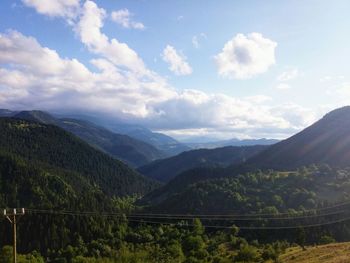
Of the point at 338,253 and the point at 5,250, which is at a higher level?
the point at 338,253

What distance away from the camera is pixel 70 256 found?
198375 mm

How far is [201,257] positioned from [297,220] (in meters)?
55.0

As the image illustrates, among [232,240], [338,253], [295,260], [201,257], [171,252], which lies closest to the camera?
A: [338,253]

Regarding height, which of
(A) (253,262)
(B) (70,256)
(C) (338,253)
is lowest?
(B) (70,256)

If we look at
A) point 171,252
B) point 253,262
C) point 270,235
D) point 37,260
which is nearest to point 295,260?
point 253,262

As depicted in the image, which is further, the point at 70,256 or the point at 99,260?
the point at 70,256

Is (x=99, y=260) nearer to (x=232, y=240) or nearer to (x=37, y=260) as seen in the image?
(x=37, y=260)

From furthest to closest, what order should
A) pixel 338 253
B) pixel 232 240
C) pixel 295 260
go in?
pixel 232 240 < pixel 295 260 < pixel 338 253

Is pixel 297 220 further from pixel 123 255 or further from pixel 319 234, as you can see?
pixel 123 255

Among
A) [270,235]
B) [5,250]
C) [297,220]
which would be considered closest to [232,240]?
[270,235]

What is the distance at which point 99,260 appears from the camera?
18088 cm

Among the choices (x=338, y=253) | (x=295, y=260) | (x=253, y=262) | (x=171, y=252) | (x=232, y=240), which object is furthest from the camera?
(x=232, y=240)

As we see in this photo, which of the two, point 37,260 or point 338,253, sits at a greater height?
point 338,253

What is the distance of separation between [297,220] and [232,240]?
3156 centimetres
